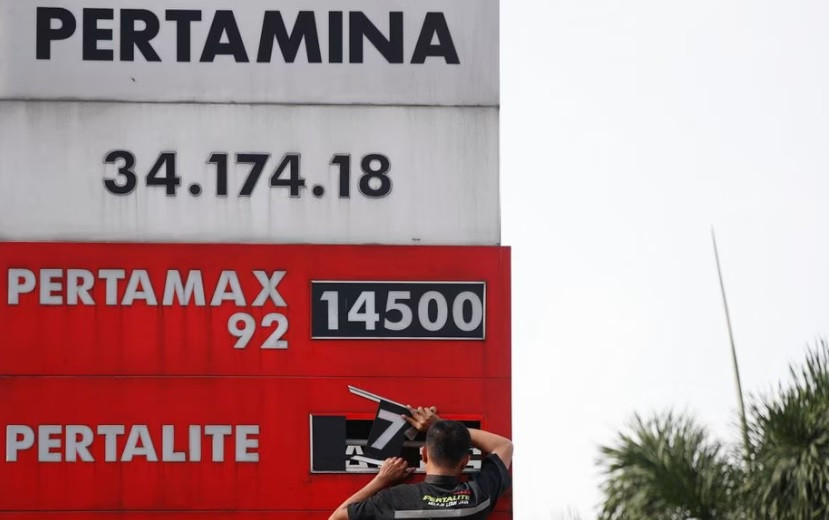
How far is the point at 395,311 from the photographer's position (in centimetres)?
1127

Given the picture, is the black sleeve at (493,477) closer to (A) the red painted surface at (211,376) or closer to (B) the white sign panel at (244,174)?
(A) the red painted surface at (211,376)

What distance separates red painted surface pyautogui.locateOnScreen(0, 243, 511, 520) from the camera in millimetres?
11023

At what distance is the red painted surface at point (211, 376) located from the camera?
1102cm

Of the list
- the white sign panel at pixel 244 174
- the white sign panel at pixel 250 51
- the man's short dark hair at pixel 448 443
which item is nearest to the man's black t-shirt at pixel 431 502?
the man's short dark hair at pixel 448 443

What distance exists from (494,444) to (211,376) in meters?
2.04

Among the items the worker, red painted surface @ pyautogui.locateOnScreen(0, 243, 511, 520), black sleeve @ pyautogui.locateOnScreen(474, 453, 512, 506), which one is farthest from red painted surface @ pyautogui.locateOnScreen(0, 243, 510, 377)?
the worker

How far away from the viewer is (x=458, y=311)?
11297 millimetres

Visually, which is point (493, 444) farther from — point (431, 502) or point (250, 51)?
point (250, 51)

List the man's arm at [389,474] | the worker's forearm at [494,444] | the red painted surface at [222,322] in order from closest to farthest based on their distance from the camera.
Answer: the worker's forearm at [494,444], the man's arm at [389,474], the red painted surface at [222,322]

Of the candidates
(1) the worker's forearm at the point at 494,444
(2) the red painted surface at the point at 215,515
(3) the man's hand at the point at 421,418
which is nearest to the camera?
(1) the worker's forearm at the point at 494,444

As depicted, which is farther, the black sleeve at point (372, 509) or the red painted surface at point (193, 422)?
the red painted surface at point (193, 422)

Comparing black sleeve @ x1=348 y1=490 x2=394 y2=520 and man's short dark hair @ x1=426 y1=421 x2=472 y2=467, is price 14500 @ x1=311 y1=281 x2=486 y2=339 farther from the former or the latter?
man's short dark hair @ x1=426 y1=421 x2=472 y2=467

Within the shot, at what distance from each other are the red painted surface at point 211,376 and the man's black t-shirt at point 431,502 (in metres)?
1.80

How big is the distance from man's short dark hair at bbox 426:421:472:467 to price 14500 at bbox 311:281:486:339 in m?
2.36
